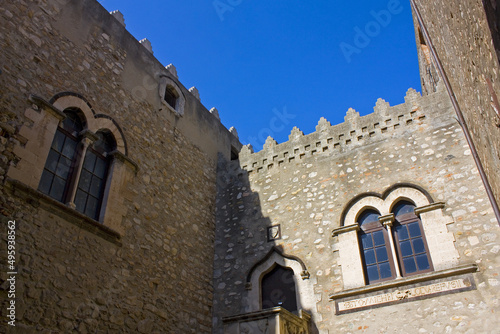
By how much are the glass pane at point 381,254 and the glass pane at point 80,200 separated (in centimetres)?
524

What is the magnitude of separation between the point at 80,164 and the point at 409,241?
5.85 metres

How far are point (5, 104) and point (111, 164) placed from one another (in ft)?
6.67

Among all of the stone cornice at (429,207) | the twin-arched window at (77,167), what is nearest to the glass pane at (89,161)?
Answer: the twin-arched window at (77,167)

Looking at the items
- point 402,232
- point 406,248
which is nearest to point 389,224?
point 402,232

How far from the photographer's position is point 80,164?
6.93 meters

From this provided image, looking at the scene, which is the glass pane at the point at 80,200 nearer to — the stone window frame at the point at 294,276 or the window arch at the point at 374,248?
the stone window frame at the point at 294,276

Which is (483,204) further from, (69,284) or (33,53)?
(33,53)

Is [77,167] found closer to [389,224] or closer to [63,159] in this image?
[63,159]

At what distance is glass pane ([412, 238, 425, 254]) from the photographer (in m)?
7.52

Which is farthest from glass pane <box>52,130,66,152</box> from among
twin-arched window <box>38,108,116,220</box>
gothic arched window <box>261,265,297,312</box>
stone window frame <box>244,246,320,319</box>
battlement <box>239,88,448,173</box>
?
battlement <box>239,88,448,173</box>

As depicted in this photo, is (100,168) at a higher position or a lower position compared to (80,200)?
higher

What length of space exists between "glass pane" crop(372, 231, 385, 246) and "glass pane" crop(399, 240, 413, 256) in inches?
13.6

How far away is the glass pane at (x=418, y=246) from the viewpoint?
752 centimetres

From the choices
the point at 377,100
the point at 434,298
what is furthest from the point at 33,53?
the point at 434,298
